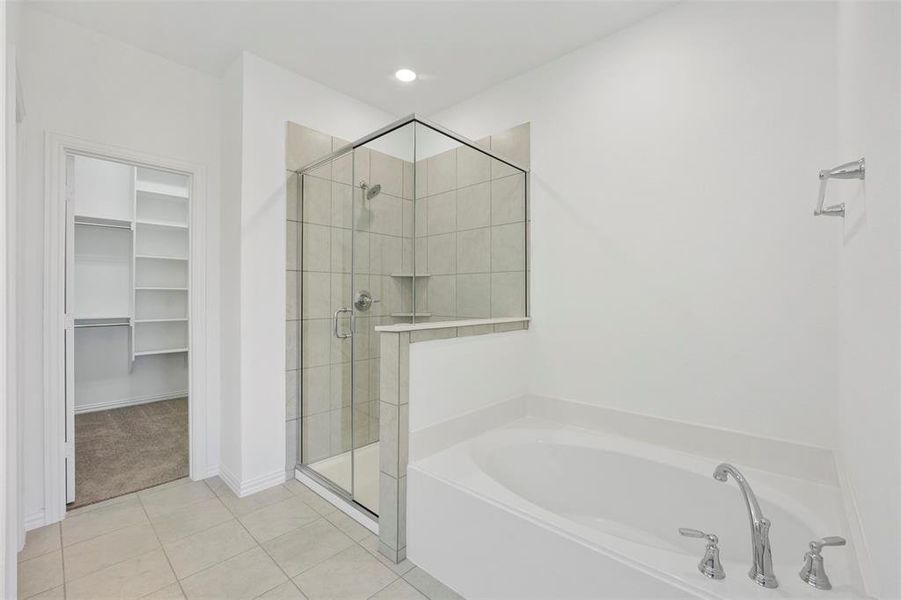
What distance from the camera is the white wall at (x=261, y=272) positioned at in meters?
2.39

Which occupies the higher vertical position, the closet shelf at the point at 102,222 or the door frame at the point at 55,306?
the closet shelf at the point at 102,222

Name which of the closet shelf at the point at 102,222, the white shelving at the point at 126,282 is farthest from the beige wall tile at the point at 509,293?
the closet shelf at the point at 102,222

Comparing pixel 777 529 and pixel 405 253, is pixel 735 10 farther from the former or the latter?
pixel 777 529

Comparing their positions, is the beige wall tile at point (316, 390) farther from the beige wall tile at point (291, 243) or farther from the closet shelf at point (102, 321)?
the closet shelf at point (102, 321)

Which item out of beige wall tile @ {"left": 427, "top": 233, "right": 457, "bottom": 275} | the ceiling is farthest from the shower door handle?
the ceiling

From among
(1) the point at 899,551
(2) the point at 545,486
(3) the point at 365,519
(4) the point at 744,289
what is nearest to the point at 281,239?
(3) the point at 365,519

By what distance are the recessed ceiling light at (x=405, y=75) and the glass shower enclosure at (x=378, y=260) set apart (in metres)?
0.69

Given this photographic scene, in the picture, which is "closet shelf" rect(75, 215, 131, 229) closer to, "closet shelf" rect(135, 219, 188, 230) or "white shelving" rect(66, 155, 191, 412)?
"white shelving" rect(66, 155, 191, 412)

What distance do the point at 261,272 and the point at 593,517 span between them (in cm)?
224

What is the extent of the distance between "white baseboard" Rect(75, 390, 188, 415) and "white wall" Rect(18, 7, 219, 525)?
2.35 m

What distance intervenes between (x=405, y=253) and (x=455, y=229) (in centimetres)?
48

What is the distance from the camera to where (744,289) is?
177cm

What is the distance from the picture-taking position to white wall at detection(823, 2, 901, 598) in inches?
29.6

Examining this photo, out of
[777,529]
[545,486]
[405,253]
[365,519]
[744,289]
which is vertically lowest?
[365,519]
